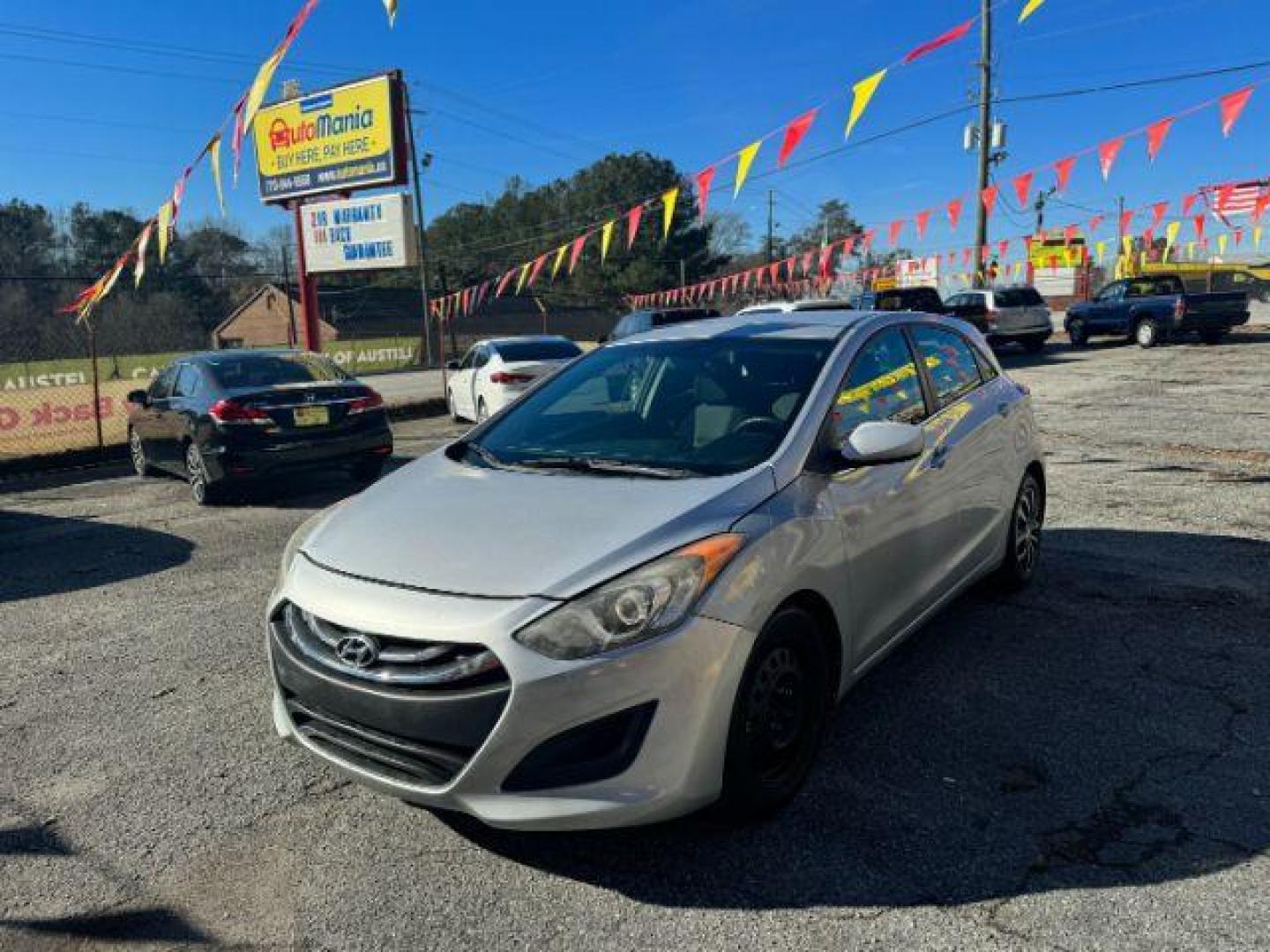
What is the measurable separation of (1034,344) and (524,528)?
23.1 metres

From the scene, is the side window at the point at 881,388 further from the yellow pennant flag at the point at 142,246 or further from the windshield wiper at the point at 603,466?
the yellow pennant flag at the point at 142,246

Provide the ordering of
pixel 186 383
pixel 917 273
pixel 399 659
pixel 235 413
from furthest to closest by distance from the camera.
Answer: pixel 917 273 → pixel 186 383 → pixel 235 413 → pixel 399 659

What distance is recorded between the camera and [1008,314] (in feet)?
73.2

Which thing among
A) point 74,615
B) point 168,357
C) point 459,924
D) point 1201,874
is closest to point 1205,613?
point 1201,874

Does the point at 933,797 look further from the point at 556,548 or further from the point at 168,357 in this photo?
the point at 168,357

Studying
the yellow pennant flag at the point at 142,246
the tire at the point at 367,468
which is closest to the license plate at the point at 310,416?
the tire at the point at 367,468

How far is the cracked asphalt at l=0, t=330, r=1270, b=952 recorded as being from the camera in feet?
7.93

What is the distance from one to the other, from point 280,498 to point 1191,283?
146 ft

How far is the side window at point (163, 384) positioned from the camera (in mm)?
9242

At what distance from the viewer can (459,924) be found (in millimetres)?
2428

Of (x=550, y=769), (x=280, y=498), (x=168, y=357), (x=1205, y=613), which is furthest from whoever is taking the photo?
(x=168, y=357)

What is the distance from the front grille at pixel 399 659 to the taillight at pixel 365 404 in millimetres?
6133

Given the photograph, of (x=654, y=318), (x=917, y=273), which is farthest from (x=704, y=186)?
(x=917, y=273)

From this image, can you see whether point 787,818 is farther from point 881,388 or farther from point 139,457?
point 139,457
